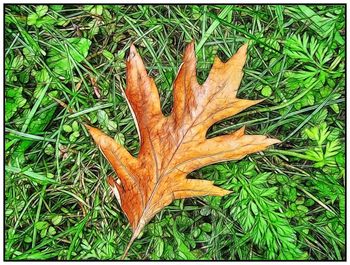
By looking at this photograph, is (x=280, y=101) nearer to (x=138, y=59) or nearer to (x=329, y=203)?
(x=329, y=203)

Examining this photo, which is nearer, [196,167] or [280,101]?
[196,167]

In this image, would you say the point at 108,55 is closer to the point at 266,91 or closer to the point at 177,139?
the point at 177,139

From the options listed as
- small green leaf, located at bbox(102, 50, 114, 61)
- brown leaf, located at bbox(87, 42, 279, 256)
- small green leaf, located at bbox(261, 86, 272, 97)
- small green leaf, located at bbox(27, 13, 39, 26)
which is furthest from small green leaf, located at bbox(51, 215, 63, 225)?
small green leaf, located at bbox(261, 86, 272, 97)

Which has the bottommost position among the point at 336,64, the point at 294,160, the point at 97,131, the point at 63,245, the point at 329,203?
the point at 63,245

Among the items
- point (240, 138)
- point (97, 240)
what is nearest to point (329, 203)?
point (240, 138)

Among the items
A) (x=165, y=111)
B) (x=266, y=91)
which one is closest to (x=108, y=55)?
(x=165, y=111)

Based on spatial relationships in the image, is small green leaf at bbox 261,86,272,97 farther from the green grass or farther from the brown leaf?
the brown leaf
